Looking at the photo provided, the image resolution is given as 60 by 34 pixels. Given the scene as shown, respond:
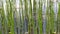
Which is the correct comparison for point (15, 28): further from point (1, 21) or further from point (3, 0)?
point (3, 0)

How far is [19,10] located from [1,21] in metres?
0.19

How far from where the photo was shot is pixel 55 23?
1143mm

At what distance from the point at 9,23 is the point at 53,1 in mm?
423

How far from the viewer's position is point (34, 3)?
110 cm

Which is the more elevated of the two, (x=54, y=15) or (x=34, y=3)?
(x=34, y=3)

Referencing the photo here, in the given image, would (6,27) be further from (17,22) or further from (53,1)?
(53,1)

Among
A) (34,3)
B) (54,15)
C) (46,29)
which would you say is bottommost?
(46,29)

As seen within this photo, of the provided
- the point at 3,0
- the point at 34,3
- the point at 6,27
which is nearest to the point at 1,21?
the point at 6,27

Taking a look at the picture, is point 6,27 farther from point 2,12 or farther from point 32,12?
point 32,12

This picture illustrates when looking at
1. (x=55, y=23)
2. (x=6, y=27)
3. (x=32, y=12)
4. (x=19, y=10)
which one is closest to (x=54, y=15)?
(x=55, y=23)

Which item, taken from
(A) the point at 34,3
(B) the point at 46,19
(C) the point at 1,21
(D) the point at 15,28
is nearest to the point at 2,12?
(C) the point at 1,21

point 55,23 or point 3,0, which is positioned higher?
point 3,0

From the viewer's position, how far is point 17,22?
3.75ft

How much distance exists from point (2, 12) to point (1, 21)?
0.27 ft
